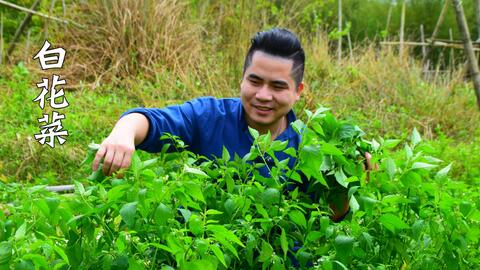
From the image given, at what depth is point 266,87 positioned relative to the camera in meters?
2.09

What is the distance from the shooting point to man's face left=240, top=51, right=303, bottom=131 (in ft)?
6.86

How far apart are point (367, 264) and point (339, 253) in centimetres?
14

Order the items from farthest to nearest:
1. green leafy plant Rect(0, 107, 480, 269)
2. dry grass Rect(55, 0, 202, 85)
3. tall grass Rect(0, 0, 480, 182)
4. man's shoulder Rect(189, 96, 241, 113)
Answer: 1. dry grass Rect(55, 0, 202, 85)
2. tall grass Rect(0, 0, 480, 182)
3. man's shoulder Rect(189, 96, 241, 113)
4. green leafy plant Rect(0, 107, 480, 269)

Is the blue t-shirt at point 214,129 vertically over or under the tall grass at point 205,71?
over

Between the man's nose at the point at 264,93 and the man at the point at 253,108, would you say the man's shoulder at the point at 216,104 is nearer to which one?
the man at the point at 253,108

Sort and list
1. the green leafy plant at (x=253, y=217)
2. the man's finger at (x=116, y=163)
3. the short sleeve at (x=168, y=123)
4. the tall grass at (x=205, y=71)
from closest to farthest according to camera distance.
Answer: the green leafy plant at (x=253, y=217) < the man's finger at (x=116, y=163) < the short sleeve at (x=168, y=123) < the tall grass at (x=205, y=71)

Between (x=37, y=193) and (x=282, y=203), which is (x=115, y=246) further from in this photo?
(x=282, y=203)

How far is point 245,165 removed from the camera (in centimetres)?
141

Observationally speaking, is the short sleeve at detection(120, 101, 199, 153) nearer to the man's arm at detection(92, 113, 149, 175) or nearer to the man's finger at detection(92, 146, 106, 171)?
the man's arm at detection(92, 113, 149, 175)

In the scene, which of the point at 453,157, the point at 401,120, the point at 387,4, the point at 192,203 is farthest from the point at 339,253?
the point at 387,4

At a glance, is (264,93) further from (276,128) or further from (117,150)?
(117,150)

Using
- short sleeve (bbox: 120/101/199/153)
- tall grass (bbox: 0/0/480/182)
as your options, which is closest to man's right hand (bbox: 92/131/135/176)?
short sleeve (bbox: 120/101/199/153)

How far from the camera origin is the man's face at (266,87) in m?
2.09

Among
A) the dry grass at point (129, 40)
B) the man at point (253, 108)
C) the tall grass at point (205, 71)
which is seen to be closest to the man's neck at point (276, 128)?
the man at point (253, 108)
